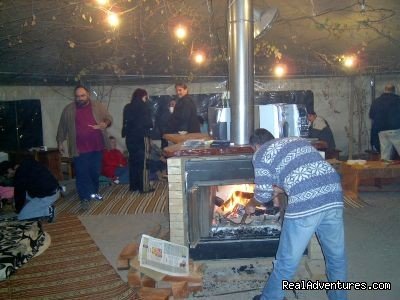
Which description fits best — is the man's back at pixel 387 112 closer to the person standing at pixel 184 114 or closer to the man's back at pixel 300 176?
the person standing at pixel 184 114

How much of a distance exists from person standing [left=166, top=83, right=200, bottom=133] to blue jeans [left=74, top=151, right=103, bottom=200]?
1.53m

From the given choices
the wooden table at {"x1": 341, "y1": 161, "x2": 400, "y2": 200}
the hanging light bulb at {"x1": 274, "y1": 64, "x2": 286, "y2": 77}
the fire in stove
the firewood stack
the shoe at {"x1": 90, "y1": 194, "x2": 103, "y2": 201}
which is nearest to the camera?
the firewood stack

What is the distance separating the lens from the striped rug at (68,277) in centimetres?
324

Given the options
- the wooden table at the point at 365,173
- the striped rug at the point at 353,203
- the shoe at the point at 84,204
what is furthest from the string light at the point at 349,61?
the shoe at the point at 84,204

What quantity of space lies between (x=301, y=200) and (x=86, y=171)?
13.7ft

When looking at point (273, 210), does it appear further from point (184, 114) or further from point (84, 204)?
point (84, 204)

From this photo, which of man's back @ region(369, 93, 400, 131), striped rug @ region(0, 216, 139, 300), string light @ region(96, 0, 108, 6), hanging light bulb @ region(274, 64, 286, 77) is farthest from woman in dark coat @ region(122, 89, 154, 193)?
man's back @ region(369, 93, 400, 131)

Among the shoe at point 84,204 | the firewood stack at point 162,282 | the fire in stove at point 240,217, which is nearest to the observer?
the firewood stack at point 162,282

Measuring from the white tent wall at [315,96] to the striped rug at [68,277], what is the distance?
4982 mm

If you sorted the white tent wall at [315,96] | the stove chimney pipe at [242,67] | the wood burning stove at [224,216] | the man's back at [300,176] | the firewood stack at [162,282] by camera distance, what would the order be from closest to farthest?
the man's back at [300,176]
the firewood stack at [162,282]
the wood burning stove at [224,216]
the stove chimney pipe at [242,67]
the white tent wall at [315,96]

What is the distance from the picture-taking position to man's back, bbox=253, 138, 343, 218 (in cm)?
258

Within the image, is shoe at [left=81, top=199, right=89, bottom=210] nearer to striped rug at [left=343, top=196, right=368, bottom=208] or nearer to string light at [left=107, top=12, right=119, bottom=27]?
string light at [left=107, top=12, right=119, bottom=27]

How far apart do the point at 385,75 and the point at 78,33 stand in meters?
7.15

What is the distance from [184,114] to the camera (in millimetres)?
6551
